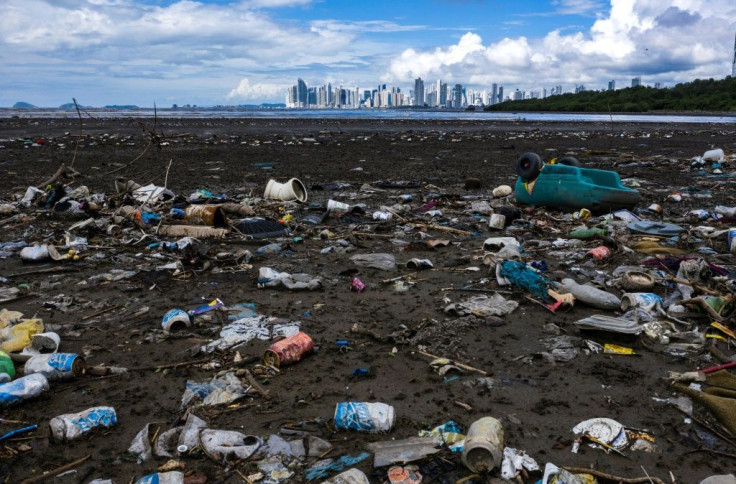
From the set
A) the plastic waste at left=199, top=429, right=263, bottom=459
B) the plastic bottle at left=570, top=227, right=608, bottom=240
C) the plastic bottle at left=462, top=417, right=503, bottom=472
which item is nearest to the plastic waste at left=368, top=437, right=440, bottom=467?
the plastic bottle at left=462, top=417, right=503, bottom=472

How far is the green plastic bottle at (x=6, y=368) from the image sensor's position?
2.85 meters

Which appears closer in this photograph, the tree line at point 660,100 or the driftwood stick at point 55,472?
the driftwood stick at point 55,472

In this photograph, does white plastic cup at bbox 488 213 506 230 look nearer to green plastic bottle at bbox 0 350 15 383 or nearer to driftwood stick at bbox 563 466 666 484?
driftwood stick at bbox 563 466 666 484

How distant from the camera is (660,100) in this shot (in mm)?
53531

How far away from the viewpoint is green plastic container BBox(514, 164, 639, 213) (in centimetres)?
690

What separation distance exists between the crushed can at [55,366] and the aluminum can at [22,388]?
0.36 ft

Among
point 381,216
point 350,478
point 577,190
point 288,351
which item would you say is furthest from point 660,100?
point 350,478

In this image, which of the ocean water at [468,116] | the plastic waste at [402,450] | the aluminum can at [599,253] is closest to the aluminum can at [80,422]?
the plastic waste at [402,450]

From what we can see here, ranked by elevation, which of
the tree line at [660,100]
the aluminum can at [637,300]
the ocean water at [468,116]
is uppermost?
the tree line at [660,100]

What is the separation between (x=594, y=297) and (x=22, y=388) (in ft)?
12.7

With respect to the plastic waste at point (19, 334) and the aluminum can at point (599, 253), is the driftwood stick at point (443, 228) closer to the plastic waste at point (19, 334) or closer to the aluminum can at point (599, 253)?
the aluminum can at point (599, 253)

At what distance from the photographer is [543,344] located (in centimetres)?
340

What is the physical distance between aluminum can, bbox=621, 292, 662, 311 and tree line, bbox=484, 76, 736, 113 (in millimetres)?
47635

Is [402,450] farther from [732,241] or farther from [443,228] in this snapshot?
[732,241]
